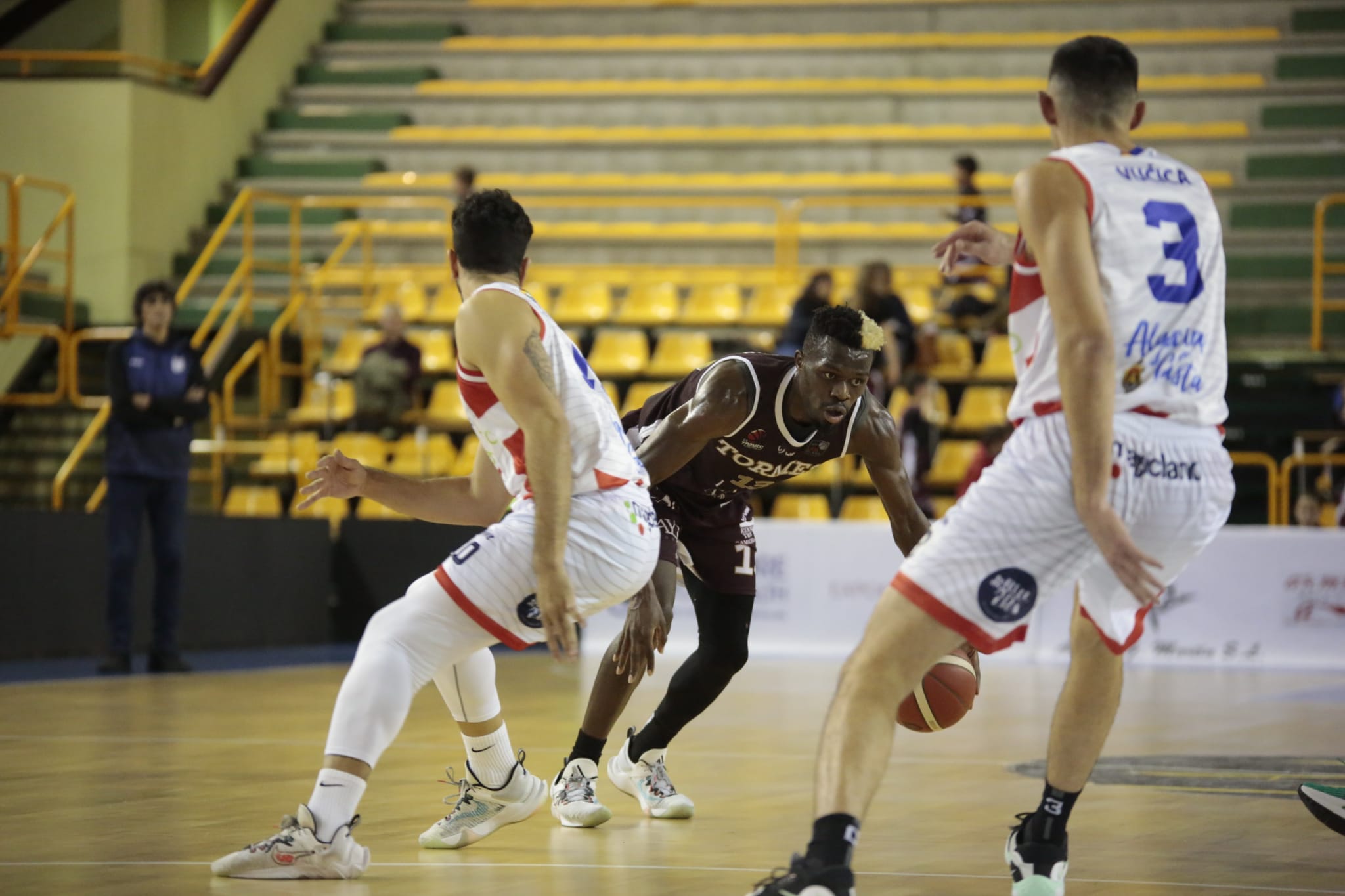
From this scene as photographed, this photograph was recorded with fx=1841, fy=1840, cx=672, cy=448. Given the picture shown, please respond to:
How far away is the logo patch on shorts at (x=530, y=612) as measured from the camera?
4.68 metres

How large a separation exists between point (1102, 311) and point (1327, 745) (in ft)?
16.9

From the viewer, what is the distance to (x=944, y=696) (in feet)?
18.2

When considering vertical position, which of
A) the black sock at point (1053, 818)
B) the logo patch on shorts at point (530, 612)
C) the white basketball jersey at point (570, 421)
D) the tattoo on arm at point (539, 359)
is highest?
the tattoo on arm at point (539, 359)

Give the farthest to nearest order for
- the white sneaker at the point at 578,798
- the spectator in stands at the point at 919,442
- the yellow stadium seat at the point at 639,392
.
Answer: the yellow stadium seat at the point at 639,392, the spectator in stands at the point at 919,442, the white sneaker at the point at 578,798

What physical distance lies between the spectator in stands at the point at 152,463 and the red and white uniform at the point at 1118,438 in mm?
8476

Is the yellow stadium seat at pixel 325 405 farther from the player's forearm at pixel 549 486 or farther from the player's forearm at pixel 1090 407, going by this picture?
the player's forearm at pixel 1090 407

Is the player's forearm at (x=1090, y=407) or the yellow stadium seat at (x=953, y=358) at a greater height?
the player's forearm at (x=1090, y=407)

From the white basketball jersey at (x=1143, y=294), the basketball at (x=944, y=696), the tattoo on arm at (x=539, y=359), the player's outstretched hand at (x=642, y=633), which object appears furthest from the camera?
the basketball at (x=944, y=696)

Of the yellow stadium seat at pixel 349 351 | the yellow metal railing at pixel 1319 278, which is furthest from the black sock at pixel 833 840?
the yellow stadium seat at pixel 349 351

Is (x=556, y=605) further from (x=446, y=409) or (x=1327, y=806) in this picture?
(x=446, y=409)

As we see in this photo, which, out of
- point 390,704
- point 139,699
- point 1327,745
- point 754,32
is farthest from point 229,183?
point 390,704

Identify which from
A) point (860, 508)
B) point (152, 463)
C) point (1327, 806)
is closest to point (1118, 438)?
point (1327, 806)

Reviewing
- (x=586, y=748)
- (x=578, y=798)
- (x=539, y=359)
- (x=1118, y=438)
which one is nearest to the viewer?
(x=1118, y=438)

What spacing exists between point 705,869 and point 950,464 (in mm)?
11659
